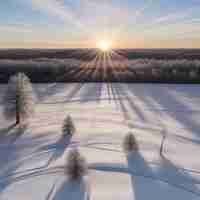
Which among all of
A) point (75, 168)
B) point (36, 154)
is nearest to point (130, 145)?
point (75, 168)

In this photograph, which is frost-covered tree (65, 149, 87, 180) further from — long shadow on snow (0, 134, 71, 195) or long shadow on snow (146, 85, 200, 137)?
long shadow on snow (146, 85, 200, 137)

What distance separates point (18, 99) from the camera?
5273mm

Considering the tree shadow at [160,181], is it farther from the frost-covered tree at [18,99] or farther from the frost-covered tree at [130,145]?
the frost-covered tree at [18,99]

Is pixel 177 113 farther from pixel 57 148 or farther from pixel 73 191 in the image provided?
pixel 73 191

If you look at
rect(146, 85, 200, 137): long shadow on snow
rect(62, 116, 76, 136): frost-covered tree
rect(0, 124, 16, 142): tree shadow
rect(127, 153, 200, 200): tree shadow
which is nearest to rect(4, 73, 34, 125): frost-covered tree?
rect(0, 124, 16, 142): tree shadow

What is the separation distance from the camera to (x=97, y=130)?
16.3 ft

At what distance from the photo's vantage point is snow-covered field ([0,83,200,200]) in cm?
282

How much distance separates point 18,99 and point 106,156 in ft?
9.09

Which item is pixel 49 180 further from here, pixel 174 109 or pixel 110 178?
pixel 174 109

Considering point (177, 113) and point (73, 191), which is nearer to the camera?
point (73, 191)

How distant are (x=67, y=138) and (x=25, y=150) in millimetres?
880

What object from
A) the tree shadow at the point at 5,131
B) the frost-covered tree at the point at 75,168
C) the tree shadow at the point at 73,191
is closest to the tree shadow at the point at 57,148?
the frost-covered tree at the point at 75,168

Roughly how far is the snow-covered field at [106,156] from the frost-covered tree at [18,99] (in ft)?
0.98

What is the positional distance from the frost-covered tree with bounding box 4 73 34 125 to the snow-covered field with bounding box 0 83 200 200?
0.98 ft
